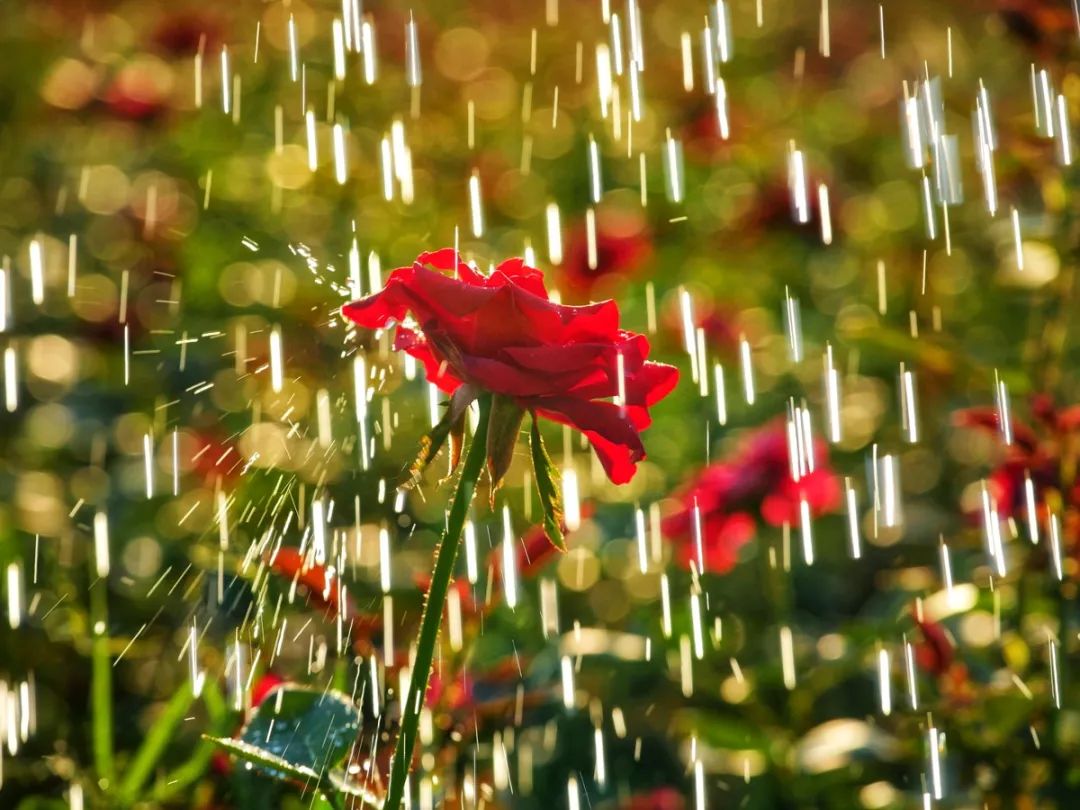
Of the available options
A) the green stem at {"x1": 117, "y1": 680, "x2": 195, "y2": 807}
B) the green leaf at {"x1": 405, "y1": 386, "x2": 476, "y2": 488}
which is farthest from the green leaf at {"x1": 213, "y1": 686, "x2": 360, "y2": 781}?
the green stem at {"x1": 117, "y1": 680, "x2": 195, "y2": 807}

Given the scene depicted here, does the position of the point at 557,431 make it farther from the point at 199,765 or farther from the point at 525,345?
the point at 525,345

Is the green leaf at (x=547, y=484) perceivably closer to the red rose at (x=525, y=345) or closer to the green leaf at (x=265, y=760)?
the red rose at (x=525, y=345)

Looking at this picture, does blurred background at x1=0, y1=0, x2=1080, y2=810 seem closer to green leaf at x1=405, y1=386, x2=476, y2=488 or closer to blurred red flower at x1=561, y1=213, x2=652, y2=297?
blurred red flower at x1=561, y1=213, x2=652, y2=297

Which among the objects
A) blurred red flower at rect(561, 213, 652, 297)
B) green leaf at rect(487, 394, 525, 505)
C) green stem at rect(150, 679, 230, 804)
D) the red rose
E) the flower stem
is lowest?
green stem at rect(150, 679, 230, 804)

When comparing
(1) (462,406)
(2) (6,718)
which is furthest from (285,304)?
(1) (462,406)

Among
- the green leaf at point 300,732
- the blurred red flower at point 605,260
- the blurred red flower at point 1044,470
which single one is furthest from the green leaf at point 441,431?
the blurred red flower at point 605,260

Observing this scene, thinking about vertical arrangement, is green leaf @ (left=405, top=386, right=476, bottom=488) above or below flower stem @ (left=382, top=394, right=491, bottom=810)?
above

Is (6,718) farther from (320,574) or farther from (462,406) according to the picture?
(462,406)

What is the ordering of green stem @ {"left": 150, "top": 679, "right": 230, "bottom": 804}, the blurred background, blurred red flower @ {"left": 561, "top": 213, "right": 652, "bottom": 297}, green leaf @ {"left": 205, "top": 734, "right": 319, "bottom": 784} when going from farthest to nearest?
blurred red flower @ {"left": 561, "top": 213, "right": 652, "bottom": 297}
the blurred background
green stem @ {"left": 150, "top": 679, "right": 230, "bottom": 804}
green leaf @ {"left": 205, "top": 734, "right": 319, "bottom": 784}

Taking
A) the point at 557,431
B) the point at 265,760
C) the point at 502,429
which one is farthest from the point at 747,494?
the point at 265,760
